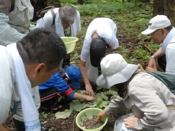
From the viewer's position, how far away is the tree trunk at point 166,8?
450cm

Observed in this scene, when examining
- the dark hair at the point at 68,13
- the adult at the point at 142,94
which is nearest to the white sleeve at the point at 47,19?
the dark hair at the point at 68,13

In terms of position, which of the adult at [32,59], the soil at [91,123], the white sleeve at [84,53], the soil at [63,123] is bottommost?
the soil at [63,123]

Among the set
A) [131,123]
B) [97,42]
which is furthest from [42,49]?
[97,42]

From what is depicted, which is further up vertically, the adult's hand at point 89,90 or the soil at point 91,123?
the adult's hand at point 89,90

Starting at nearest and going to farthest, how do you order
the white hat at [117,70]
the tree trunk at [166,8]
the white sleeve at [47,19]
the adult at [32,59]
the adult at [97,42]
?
the adult at [32,59]
the white hat at [117,70]
the adult at [97,42]
the white sleeve at [47,19]
the tree trunk at [166,8]

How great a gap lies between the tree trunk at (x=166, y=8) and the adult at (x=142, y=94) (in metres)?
2.65

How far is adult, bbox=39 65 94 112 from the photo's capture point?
3232 mm

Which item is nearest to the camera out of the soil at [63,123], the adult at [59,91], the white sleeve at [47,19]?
the soil at [63,123]

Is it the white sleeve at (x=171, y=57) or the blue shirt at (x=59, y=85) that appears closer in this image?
the white sleeve at (x=171, y=57)

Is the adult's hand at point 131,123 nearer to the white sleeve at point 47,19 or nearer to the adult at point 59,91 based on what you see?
the adult at point 59,91

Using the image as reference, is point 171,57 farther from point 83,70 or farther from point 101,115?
point 83,70

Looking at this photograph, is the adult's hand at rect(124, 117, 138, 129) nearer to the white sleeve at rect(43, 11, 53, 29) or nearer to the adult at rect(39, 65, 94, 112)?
the adult at rect(39, 65, 94, 112)

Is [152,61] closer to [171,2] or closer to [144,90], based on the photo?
[171,2]

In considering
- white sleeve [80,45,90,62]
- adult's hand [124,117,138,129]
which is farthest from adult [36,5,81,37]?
adult's hand [124,117,138,129]
